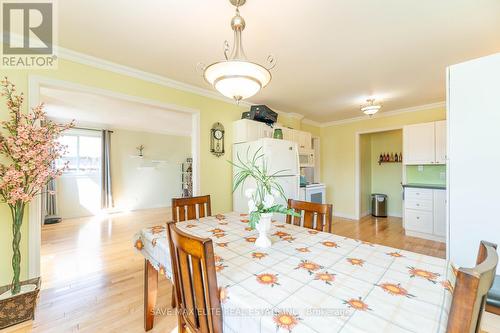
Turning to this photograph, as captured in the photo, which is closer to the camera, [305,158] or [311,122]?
[305,158]

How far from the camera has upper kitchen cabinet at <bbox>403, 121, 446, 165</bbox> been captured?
11.7ft

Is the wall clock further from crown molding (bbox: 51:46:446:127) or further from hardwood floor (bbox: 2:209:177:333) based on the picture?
hardwood floor (bbox: 2:209:177:333)

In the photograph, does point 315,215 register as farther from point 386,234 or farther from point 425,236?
point 425,236

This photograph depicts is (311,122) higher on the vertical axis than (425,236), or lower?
higher

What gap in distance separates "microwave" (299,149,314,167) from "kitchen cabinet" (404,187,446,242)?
5.87 feet

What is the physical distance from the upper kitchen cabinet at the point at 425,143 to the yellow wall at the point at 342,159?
22.3 inches

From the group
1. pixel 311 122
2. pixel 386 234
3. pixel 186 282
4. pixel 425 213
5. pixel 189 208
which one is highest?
pixel 311 122

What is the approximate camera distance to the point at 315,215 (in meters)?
1.72

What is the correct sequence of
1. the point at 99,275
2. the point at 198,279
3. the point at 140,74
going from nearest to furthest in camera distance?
the point at 198,279
the point at 99,275
the point at 140,74

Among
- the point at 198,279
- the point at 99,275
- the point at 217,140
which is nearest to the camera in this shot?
the point at 198,279

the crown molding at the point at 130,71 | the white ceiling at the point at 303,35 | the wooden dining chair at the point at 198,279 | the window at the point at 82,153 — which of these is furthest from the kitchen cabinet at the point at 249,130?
the window at the point at 82,153

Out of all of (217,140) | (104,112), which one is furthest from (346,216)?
(104,112)

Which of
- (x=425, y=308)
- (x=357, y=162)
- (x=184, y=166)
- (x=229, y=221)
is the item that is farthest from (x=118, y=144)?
(x=425, y=308)

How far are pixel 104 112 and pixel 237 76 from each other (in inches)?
164
